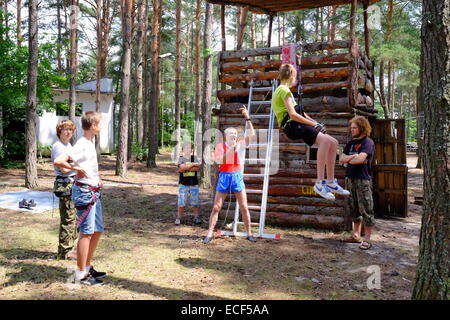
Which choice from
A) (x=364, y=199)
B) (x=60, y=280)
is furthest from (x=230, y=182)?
Answer: (x=60, y=280)

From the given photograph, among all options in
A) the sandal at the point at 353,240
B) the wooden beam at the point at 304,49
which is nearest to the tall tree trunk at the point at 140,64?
the wooden beam at the point at 304,49

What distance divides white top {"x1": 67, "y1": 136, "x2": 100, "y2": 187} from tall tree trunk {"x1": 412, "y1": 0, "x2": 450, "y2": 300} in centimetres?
376

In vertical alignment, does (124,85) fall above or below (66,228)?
above

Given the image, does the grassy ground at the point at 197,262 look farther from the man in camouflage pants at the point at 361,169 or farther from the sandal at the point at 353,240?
→ the man in camouflage pants at the point at 361,169

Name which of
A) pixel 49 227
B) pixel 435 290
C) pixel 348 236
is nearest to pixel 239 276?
pixel 435 290

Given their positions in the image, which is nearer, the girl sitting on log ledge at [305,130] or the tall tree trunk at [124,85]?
the girl sitting on log ledge at [305,130]

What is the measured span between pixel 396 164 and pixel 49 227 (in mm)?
8232

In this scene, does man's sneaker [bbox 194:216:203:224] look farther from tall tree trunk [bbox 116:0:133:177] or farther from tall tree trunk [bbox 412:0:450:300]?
tall tree trunk [bbox 116:0:133:177]

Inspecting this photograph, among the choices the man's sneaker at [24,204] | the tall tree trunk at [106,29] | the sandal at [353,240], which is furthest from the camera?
the tall tree trunk at [106,29]

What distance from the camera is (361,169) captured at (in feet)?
21.6

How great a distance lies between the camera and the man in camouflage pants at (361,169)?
21.2 ft

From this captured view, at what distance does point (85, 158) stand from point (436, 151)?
3887mm

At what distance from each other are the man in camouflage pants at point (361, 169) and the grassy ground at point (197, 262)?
615mm

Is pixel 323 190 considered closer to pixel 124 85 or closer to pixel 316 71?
pixel 316 71
